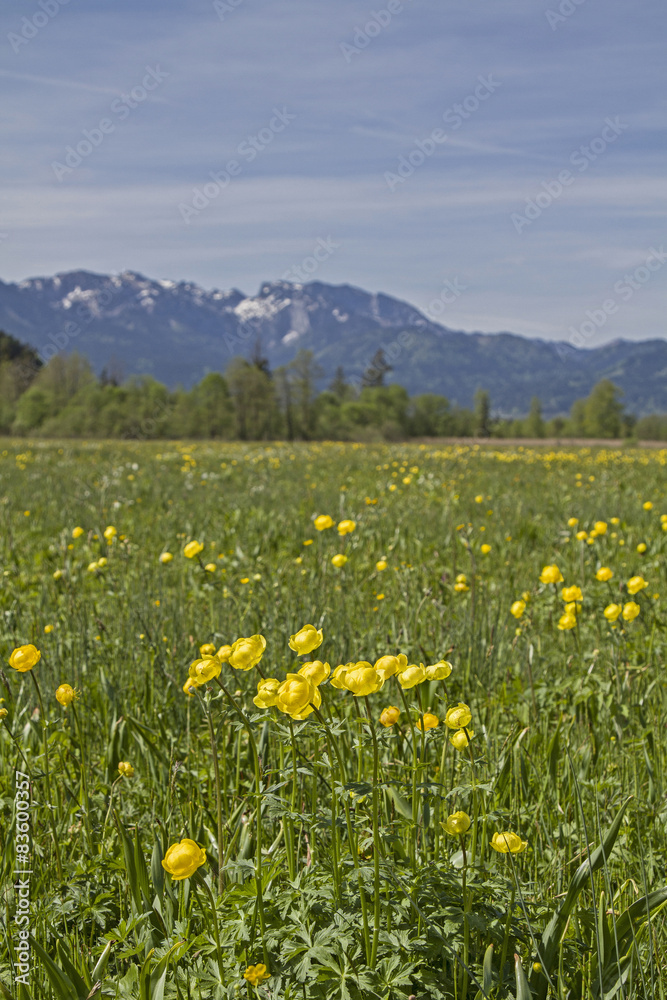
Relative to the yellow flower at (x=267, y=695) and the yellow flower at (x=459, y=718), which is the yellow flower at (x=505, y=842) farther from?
the yellow flower at (x=267, y=695)

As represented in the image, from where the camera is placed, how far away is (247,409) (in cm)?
6594

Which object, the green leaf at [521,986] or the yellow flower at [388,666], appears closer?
the green leaf at [521,986]

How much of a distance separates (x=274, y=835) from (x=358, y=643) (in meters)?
1.32

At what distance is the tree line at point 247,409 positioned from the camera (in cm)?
5312


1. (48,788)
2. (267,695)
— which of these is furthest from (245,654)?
(48,788)

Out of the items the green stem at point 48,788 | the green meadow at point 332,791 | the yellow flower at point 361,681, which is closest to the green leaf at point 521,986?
the green meadow at point 332,791

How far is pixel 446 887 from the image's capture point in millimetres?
1381

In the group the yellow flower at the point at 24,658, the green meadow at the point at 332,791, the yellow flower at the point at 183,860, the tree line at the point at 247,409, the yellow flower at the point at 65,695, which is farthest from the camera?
the tree line at the point at 247,409

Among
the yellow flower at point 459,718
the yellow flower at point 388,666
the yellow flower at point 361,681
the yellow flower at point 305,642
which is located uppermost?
the yellow flower at point 305,642

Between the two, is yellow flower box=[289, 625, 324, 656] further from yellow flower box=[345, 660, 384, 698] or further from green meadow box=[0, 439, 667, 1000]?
yellow flower box=[345, 660, 384, 698]

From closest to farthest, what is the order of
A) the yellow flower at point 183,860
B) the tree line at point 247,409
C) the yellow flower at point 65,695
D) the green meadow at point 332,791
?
the yellow flower at point 183,860 < the green meadow at point 332,791 < the yellow flower at point 65,695 < the tree line at point 247,409

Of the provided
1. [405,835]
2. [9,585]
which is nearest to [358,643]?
[405,835]

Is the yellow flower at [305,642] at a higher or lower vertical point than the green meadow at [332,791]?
higher

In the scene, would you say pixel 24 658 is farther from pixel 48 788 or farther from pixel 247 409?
pixel 247 409
